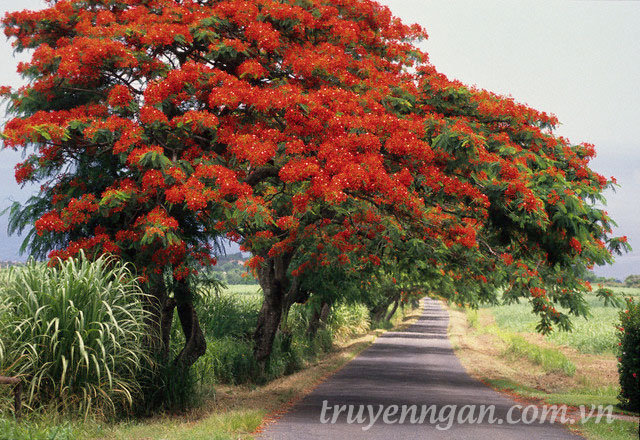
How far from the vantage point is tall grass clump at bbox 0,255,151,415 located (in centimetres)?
845

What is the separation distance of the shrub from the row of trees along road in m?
1.73

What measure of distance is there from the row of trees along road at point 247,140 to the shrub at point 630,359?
1.73m

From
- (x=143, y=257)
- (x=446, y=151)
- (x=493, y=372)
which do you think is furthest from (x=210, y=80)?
(x=493, y=372)

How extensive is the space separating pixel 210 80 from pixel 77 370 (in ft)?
17.7

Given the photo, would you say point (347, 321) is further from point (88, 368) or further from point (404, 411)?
point (88, 368)

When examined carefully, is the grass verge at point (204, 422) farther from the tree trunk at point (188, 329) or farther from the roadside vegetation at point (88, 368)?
the tree trunk at point (188, 329)

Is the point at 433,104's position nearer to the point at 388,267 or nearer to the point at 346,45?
the point at 346,45

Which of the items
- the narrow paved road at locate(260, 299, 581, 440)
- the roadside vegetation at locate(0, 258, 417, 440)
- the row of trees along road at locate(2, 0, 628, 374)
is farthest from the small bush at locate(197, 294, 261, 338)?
the roadside vegetation at locate(0, 258, 417, 440)

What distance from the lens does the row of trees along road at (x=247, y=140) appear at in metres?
10.1

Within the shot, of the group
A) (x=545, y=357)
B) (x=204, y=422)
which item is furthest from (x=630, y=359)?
(x=545, y=357)

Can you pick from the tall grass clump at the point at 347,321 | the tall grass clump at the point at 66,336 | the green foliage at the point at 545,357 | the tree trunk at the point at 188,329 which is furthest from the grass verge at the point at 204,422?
the tall grass clump at the point at 347,321

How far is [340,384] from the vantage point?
54.7ft

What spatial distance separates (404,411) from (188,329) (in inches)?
191

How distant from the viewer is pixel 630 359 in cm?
1253
